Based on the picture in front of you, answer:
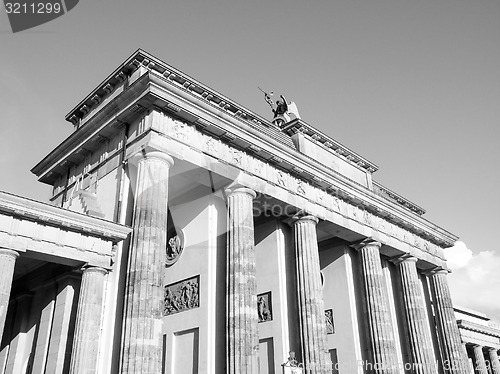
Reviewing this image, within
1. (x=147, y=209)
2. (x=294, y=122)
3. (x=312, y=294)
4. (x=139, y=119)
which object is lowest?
(x=312, y=294)

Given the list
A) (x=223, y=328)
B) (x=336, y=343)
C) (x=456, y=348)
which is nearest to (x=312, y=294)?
(x=223, y=328)

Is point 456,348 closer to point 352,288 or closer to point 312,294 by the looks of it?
point 352,288

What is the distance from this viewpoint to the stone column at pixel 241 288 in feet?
54.6

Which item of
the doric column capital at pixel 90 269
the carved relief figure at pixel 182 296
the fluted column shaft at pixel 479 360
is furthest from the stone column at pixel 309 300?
the fluted column shaft at pixel 479 360

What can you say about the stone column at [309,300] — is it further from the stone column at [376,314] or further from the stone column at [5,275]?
the stone column at [5,275]

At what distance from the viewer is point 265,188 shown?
20.7 meters

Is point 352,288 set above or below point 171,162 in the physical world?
below

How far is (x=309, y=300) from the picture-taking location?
2048cm

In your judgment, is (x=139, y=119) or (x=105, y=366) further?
(x=139, y=119)

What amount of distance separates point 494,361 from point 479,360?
3.30 m

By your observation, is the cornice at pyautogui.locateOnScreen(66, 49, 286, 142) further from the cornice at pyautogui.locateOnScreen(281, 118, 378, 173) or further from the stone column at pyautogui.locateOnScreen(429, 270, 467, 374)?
the stone column at pyautogui.locateOnScreen(429, 270, 467, 374)

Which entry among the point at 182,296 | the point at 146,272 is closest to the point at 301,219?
the point at 182,296

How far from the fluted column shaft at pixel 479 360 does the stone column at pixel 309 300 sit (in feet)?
81.4

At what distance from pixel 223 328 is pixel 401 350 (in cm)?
1461
